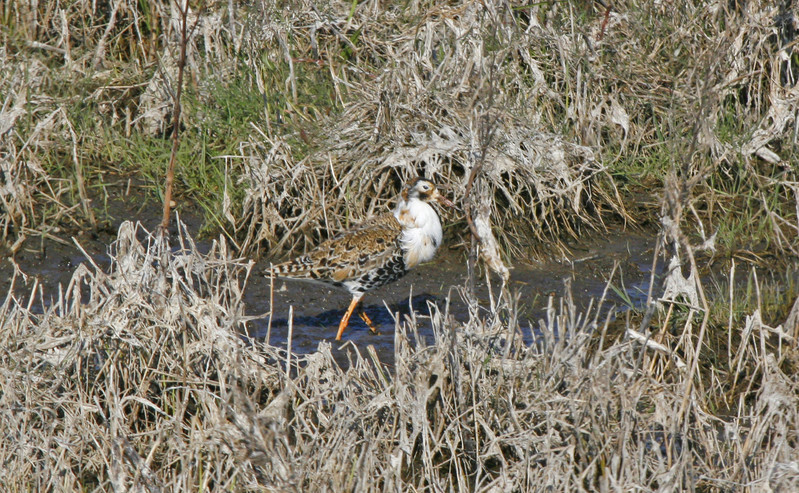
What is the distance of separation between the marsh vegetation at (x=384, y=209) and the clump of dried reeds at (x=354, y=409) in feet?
0.06

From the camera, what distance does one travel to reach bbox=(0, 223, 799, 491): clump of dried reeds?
3.95 meters

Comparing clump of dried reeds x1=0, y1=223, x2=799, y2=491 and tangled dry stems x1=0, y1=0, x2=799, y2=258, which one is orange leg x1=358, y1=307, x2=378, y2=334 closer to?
tangled dry stems x1=0, y1=0, x2=799, y2=258

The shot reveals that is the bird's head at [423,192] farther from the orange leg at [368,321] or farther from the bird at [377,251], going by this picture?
the orange leg at [368,321]

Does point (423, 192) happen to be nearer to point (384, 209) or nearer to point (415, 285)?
point (384, 209)

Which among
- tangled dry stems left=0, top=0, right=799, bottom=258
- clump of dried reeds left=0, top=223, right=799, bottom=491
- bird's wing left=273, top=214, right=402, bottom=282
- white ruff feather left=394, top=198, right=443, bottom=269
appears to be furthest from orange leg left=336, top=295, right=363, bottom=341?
clump of dried reeds left=0, top=223, right=799, bottom=491

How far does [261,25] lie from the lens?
7.62 metres

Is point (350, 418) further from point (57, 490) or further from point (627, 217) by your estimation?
point (627, 217)

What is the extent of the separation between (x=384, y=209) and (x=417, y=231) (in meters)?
0.67

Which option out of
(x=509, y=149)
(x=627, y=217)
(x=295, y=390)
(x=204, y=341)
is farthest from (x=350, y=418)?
(x=627, y=217)

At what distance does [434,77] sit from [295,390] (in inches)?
120

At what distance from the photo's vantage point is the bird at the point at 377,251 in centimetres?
618

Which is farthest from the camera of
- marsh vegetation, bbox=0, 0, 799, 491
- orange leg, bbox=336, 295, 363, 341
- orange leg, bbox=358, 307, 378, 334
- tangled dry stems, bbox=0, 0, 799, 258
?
tangled dry stems, bbox=0, 0, 799, 258

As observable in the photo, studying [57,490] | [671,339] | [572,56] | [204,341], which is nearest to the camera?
[57,490]

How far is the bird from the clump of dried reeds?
1509mm
